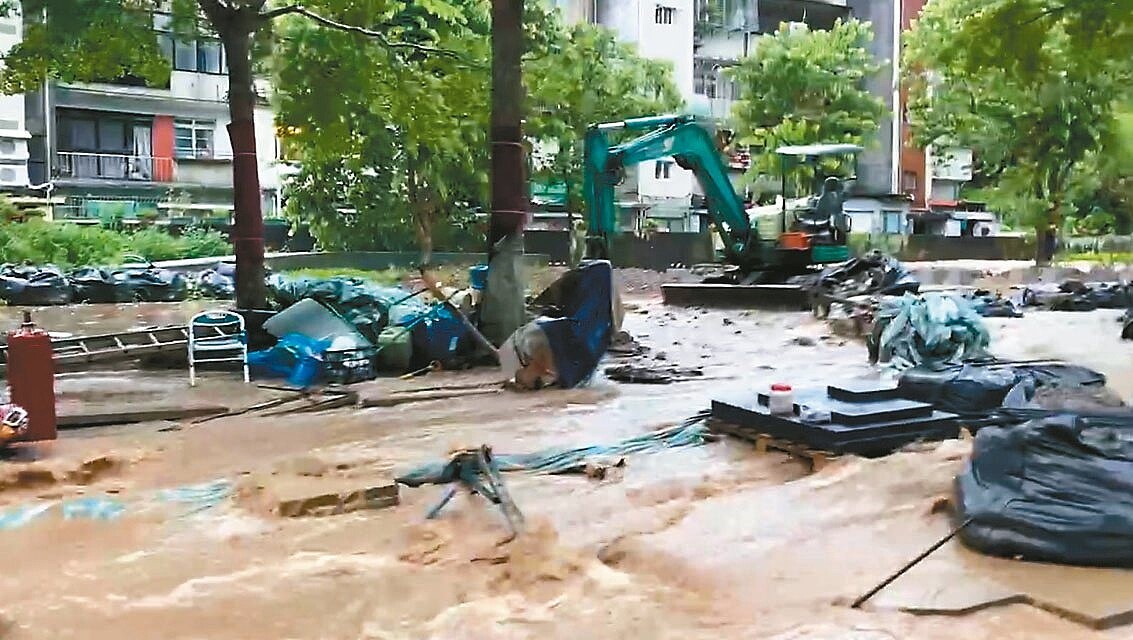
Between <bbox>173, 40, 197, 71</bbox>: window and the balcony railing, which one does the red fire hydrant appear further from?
<bbox>173, 40, 197, 71</bbox>: window

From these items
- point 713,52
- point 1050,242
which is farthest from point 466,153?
point 713,52

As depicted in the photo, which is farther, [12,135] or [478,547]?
[12,135]

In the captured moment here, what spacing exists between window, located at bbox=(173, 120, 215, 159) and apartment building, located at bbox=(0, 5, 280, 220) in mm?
31

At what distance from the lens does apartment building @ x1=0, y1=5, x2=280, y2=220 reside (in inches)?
1145

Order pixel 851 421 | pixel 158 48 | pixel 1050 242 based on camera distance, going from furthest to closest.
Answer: pixel 1050 242, pixel 158 48, pixel 851 421

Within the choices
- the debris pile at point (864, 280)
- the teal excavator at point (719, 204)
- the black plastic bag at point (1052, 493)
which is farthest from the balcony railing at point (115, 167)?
the black plastic bag at point (1052, 493)

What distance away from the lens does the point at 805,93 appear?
31625 mm

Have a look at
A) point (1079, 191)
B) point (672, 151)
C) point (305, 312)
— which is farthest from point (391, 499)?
Result: point (1079, 191)

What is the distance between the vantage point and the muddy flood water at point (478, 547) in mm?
3648

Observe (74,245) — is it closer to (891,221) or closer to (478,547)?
(478,547)

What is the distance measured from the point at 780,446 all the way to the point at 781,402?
30cm

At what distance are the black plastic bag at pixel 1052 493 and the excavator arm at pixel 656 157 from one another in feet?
37.3

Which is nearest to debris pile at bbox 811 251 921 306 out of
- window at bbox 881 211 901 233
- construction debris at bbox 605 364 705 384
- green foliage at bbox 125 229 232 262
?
construction debris at bbox 605 364 705 384

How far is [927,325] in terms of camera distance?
9.37m
